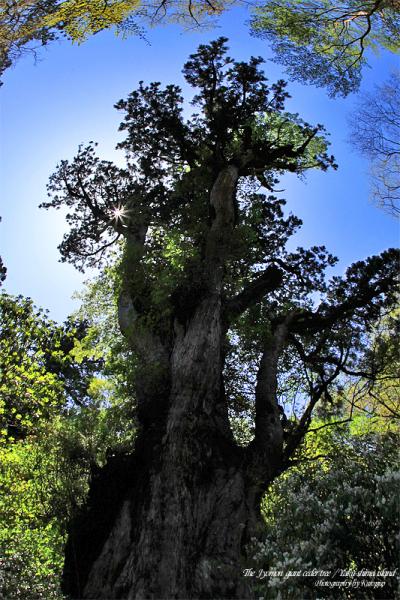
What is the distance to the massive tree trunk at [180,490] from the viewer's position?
5.89 meters

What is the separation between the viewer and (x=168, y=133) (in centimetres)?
1498

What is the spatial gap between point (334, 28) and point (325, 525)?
1101 cm

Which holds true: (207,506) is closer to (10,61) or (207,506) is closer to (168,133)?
(10,61)

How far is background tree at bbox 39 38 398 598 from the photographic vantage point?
21.1 feet

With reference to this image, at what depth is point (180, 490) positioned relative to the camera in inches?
265

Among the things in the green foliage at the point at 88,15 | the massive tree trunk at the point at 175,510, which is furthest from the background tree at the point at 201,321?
the green foliage at the point at 88,15

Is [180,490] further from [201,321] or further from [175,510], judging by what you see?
[201,321]

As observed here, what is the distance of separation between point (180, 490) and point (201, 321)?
350 centimetres

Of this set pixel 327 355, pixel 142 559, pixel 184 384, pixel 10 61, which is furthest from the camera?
pixel 327 355

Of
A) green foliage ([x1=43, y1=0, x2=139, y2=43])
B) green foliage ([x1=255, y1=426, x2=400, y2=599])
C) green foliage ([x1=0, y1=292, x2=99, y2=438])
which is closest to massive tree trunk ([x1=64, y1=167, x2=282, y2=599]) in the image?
green foliage ([x1=255, y1=426, x2=400, y2=599])

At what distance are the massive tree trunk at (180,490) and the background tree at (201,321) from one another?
0.02 metres

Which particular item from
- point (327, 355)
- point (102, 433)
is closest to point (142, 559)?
point (102, 433)

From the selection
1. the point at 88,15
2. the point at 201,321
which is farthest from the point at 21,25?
the point at 201,321

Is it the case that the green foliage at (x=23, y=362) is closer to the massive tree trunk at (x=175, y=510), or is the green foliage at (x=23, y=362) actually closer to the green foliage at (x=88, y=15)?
the massive tree trunk at (x=175, y=510)
